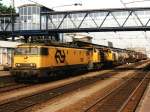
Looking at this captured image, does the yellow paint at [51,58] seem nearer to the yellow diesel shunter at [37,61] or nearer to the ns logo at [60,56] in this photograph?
the yellow diesel shunter at [37,61]

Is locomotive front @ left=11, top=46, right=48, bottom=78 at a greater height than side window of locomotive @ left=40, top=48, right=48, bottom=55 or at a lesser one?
lesser

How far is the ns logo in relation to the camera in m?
30.9

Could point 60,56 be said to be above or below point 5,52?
below

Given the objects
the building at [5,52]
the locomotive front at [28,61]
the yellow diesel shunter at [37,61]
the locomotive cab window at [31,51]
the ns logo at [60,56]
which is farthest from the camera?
the building at [5,52]

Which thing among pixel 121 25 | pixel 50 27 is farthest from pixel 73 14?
pixel 121 25

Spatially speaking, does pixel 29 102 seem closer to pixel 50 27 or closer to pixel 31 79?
pixel 31 79

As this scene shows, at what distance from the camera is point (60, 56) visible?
31875mm

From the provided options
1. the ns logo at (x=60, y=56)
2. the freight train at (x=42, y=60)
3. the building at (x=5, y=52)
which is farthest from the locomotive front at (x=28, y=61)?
the building at (x=5, y=52)

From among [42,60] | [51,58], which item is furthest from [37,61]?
[51,58]

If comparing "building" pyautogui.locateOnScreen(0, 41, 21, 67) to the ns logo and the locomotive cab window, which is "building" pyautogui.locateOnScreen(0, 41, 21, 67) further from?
the locomotive cab window

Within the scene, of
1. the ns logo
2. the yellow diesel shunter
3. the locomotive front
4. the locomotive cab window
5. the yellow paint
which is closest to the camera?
the locomotive front

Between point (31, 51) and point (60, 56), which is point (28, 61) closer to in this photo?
point (31, 51)

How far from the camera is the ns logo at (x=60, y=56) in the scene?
101 ft

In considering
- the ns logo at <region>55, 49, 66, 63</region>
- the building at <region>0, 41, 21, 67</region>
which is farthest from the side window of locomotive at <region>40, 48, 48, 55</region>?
the building at <region>0, 41, 21, 67</region>
